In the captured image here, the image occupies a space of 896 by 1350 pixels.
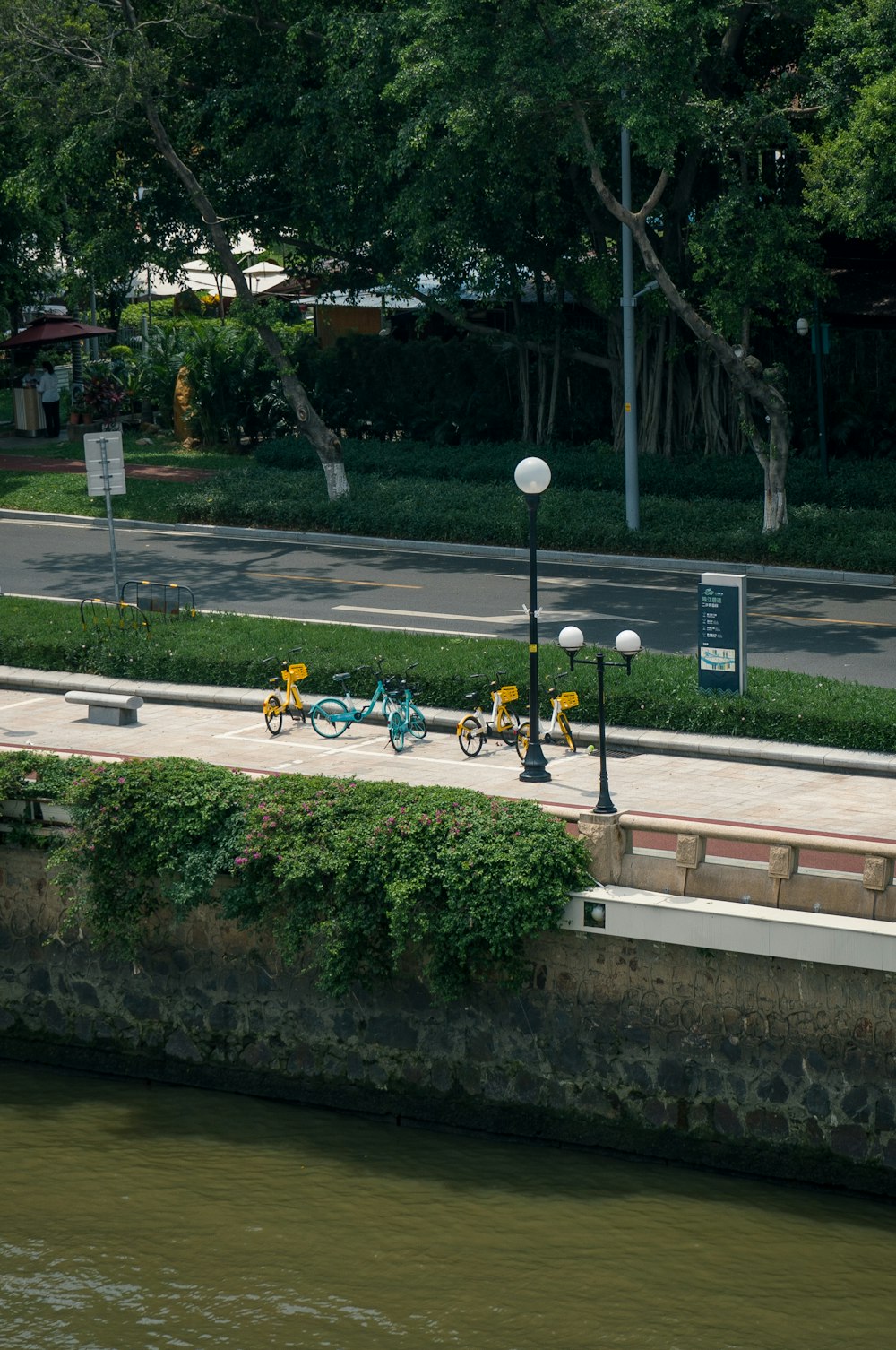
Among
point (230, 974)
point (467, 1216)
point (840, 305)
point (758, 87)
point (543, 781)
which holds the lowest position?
point (467, 1216)

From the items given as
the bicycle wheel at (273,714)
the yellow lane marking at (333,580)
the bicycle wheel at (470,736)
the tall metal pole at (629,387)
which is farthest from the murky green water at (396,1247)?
the tall metal pole at (629,387)

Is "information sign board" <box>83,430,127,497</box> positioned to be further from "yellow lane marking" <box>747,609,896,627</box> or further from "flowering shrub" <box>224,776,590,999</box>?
"flowering shrub" <box>224,776,590,999</box>

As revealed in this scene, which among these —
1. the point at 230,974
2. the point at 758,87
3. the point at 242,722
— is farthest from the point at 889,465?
the point at 230,974

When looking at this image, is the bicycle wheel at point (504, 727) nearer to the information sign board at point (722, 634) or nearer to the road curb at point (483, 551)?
the information sign board at point (722, 634)

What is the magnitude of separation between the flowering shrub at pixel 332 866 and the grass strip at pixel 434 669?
530cm

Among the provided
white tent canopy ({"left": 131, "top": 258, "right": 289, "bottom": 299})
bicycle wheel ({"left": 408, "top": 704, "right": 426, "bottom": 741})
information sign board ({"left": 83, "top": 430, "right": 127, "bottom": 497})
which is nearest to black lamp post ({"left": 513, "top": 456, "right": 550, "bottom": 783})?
bicycle wheel ({"left": 408, "top": 704, "right": 426, "bottom": 741})

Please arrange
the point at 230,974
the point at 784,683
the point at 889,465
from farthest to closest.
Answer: the point at 889,465
the point at 784,683
the point at 230,974

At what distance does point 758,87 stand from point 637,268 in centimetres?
407

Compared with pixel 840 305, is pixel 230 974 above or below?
below

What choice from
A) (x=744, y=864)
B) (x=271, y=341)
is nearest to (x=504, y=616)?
(x=271, y=341)

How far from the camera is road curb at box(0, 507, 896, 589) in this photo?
1194 inches

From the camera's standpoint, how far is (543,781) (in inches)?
757

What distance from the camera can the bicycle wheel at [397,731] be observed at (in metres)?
21.0

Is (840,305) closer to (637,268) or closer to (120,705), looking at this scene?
(637,268)
